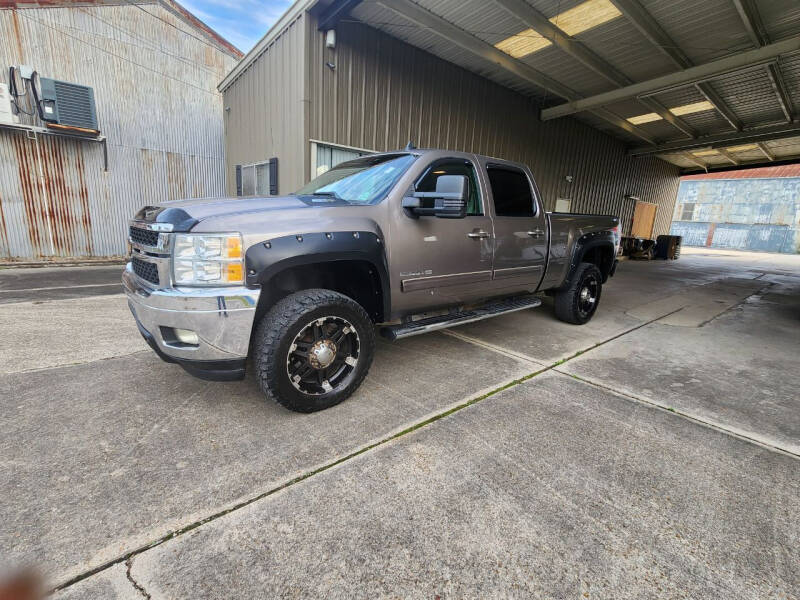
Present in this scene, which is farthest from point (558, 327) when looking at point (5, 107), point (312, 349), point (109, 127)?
point (5, 107)

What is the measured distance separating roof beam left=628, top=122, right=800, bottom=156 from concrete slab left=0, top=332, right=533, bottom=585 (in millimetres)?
16025

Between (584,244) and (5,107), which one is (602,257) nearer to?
(584,244)

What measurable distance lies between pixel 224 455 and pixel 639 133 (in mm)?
17761

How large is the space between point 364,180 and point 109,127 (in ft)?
32.4

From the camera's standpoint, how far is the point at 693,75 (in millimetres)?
8719

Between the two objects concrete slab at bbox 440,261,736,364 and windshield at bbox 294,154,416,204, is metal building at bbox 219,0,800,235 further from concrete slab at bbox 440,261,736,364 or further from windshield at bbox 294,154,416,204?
concrete slab at bbox 440,261,736,364

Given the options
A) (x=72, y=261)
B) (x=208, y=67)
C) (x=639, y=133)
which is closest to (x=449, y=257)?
(x=72, y=261)

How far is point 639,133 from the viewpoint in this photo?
14.7 metres

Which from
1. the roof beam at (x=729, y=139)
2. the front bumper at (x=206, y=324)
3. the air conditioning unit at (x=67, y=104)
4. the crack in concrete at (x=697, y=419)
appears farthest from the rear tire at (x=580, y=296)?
the roof beam at (x=729, y=139)

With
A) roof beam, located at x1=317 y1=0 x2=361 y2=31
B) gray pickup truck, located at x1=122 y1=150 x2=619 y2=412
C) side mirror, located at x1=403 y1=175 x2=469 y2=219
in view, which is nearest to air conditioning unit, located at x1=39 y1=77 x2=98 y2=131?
roof beam, located at x1=317 y1=0 x2=361 y2=31

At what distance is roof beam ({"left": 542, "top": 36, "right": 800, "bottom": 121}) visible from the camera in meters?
7.48

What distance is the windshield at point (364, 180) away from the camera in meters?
2.99

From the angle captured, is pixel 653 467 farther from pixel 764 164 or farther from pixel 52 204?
pixel 764 164

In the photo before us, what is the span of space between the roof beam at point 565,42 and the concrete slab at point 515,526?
25.3 ft
